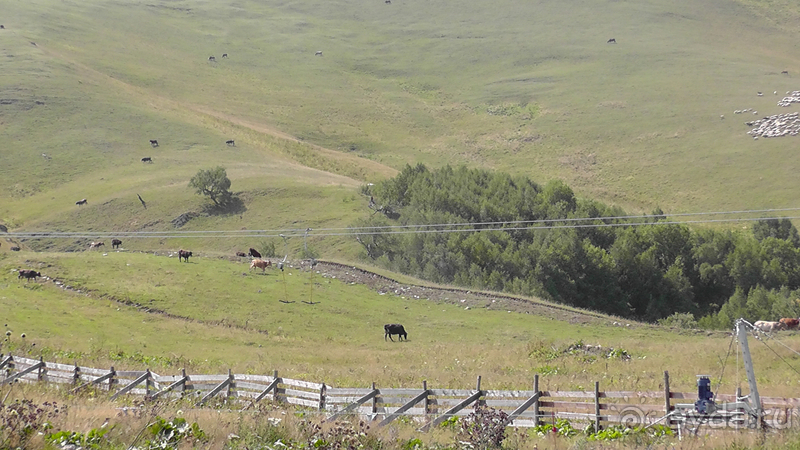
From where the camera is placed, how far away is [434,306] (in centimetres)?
4166

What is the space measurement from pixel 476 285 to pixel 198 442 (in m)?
38.5

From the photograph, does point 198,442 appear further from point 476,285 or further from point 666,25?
point 666,25

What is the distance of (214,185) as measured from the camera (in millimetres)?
66875

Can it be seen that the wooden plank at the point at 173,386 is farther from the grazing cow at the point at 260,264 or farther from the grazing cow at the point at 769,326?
the grazing cow at the point at 769,326

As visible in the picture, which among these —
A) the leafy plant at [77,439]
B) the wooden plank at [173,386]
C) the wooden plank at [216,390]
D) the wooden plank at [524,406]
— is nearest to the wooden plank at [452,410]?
the wooden plank at [524,406]

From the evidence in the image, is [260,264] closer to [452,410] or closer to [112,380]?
[112,380]

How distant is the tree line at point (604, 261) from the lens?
5203 centimetres

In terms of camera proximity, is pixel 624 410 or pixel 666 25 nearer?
pixel 624 410

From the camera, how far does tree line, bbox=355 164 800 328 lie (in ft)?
171

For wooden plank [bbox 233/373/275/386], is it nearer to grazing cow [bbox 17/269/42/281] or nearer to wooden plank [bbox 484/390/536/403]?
wooden plank [bbox 484/390/536/403]

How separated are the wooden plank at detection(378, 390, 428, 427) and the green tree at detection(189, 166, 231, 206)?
53571mm

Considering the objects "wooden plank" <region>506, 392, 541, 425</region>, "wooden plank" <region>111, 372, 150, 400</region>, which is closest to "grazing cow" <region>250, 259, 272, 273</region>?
"wooden plank" <region>111, 372, 150, 400</region>

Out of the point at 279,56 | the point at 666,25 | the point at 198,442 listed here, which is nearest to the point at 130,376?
the point at 198,442

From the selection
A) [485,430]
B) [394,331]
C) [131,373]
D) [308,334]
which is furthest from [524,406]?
[308,334]
